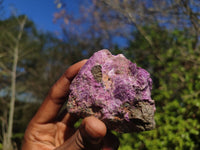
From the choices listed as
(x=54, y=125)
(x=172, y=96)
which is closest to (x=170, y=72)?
(x=172, y=96)

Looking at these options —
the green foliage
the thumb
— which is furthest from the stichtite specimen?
the green foliage

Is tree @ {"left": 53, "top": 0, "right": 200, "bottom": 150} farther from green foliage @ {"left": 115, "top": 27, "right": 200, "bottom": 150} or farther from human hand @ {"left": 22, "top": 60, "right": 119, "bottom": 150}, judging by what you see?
human hand @ {"left": 22, "top": 60, "right": 119, "bottom": 150}

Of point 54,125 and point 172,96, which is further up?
point 54,125

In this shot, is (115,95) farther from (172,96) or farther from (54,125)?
(172,96)

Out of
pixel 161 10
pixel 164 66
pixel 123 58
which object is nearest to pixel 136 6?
pixel 161 10

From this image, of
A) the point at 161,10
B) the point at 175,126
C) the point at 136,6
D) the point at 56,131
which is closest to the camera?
the point at 56,131

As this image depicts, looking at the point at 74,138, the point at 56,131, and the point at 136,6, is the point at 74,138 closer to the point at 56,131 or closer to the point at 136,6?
the point at 56,131
